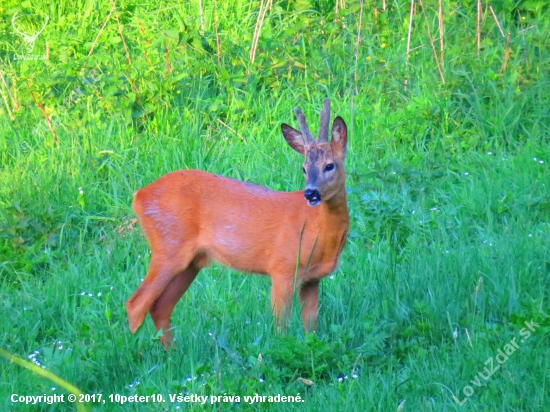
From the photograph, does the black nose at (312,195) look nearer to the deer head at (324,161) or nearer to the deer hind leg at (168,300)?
the deer head at (324,161)

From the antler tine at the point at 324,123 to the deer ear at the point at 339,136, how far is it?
2.8 inches

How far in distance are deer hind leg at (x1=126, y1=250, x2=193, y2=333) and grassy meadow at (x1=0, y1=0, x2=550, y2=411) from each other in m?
0.12

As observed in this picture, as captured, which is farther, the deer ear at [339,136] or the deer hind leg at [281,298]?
the deer ear at [339,136]

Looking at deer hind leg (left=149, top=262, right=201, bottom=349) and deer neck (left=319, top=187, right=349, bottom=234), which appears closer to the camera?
deer neck (left=319, top=187, right=349, bottom=234)

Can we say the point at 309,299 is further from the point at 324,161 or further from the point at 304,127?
the point at 304,127

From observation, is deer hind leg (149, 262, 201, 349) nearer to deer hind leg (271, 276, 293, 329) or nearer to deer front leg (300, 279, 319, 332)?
deer hind leg (271, 276, 293, 329)

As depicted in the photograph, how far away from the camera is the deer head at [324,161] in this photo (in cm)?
509
